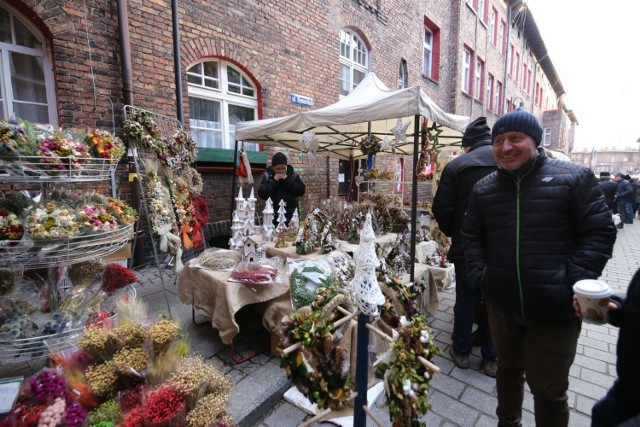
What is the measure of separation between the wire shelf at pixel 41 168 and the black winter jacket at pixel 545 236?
7.30 ft

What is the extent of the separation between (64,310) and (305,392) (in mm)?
1627

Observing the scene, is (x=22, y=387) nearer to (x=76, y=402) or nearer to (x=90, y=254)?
(x=76, y=402)

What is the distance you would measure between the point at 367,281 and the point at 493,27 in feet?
61.5

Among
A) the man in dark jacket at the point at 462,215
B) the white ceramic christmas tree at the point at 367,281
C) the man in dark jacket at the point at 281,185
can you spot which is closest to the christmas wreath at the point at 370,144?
the man in dark jacket at the point at 281,185

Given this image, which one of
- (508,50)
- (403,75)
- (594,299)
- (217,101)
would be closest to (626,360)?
(594,299)

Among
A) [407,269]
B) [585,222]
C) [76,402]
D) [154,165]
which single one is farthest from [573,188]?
[154,165]

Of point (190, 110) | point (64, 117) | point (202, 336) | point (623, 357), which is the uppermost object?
point (190, 110)

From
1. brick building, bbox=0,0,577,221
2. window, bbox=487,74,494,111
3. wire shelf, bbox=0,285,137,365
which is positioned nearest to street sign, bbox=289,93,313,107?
brick building, bbox=0,0,577,221

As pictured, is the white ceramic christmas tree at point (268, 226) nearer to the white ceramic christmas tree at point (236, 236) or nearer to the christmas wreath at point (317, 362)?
the white ceramic christmas tree at point (236, 236)

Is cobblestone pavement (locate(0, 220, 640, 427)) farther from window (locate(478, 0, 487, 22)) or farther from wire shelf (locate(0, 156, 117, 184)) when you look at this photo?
window (locate(478, 0, 487, 22))

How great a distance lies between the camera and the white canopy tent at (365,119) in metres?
3.04

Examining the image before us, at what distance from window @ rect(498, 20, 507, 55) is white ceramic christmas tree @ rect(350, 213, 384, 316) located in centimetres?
1931

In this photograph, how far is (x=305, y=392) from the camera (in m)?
1.45

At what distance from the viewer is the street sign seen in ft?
22.2
